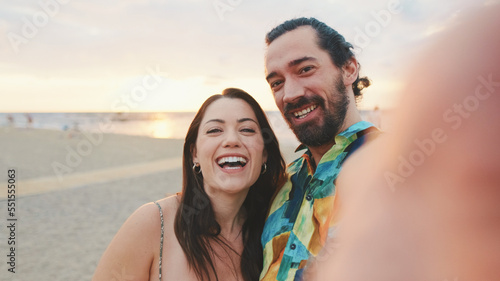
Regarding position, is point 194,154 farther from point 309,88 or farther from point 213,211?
point 309,88

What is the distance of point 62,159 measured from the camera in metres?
16.5

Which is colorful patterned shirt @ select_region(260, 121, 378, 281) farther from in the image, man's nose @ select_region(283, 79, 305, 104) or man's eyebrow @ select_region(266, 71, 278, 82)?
man's eyebrow @ select_region(266, 71, 278, 82)

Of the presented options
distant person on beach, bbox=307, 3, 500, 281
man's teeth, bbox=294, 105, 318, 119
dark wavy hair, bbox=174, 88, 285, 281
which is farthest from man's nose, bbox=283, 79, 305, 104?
distant person on beach, bbox=307, 3, 500, 281

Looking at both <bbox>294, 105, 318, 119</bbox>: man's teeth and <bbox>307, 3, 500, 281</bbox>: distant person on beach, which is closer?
<bbox>307, 3, 500, 281</bbox>: distant person on beach

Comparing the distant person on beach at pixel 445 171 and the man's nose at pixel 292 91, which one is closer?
the distant person on beach at pixel 445 171

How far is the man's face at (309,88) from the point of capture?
2.96 metres

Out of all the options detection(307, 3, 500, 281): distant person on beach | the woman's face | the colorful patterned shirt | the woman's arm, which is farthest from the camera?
the woman's face

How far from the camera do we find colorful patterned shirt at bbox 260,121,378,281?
2232 millimetres

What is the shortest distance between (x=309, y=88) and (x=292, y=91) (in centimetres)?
14

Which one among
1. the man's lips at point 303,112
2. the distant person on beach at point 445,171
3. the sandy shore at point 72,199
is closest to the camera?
the distant person on beach at point 445,171

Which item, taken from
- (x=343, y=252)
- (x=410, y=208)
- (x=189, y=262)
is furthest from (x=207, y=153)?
(x=410, y=208)

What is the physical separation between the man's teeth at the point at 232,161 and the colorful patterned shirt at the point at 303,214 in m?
0.41

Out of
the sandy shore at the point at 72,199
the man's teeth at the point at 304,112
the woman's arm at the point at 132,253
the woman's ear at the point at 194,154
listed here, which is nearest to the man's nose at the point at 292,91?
the man's teeth at the point at 304,112

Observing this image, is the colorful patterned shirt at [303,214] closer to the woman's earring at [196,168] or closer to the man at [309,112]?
the man at [309,112]
